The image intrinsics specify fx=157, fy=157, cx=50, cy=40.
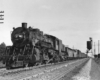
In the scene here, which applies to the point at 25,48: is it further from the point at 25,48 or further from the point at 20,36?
the point at 20,36

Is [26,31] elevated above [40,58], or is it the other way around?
[26,31]

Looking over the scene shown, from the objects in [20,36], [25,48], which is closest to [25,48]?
[25,48]

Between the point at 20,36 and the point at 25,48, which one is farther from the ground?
the point at 20,36

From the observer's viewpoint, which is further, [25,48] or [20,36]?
[20,36]

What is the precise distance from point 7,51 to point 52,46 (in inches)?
269

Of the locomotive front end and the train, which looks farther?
the locomotive front end

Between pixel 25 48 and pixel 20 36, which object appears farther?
pixel 20 36

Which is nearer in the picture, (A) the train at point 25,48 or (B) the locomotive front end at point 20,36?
(A) the train at point 25,48

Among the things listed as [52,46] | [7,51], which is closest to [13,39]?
[7,51]

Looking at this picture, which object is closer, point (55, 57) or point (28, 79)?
point (28, 79)

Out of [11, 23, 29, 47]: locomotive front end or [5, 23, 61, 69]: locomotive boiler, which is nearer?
[5, 23, 61, 69]: locomotive boiler

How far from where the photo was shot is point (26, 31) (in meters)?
16.2

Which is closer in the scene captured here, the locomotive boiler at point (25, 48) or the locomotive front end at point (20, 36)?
the locomotive boiler at point (25, 48)

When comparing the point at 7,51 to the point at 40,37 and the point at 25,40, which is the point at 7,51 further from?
the point at 40,37
